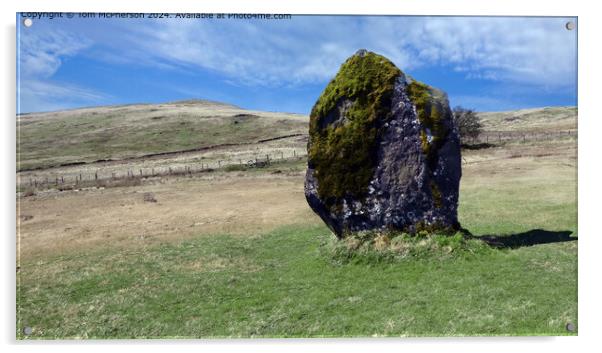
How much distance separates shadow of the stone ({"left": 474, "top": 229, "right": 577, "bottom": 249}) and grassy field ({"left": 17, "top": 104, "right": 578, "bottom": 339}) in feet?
0.13

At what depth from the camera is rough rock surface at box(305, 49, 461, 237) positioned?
997 centimetres

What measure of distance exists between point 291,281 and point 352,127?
14.0ft

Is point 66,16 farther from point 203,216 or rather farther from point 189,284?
point 203,216

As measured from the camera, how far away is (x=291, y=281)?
9.63 metres

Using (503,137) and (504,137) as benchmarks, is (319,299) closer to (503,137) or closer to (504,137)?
(504,137)

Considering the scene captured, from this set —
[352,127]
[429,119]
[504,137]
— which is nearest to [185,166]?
[352,127]

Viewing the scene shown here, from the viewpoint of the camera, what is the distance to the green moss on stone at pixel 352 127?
1018cm

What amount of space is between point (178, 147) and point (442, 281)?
39.9 metres

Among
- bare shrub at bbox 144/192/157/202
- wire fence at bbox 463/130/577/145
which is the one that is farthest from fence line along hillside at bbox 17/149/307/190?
wire fence at bbox 463/130/577/145

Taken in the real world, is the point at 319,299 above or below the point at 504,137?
below

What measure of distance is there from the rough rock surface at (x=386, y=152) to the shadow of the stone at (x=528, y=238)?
1479 mm

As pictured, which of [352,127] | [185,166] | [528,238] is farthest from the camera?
[185,166]

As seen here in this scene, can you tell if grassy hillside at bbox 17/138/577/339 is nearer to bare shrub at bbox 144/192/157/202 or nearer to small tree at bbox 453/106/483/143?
bare shrub at bbox 144/192/157/202
